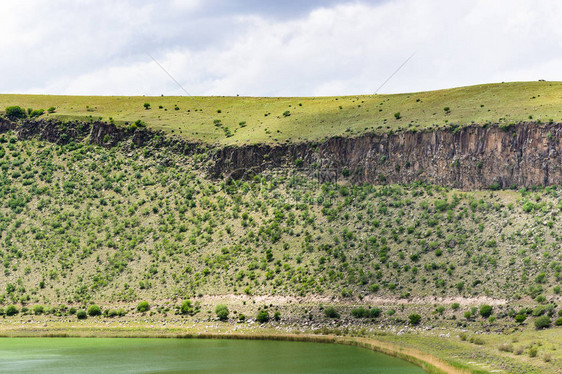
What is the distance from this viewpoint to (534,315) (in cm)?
7725

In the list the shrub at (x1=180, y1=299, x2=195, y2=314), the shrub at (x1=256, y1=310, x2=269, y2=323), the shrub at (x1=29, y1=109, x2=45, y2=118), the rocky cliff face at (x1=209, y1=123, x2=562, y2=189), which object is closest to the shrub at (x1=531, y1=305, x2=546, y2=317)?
the rocky cliff face at (x1=209, y1=123, x2=562, y2=189)

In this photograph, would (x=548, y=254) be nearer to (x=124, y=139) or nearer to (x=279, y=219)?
(x=279, y=219)

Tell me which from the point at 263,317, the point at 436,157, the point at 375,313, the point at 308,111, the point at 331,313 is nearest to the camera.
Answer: the point at 375,313

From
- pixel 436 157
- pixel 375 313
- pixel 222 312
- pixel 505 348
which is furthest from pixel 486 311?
pixel 436 157

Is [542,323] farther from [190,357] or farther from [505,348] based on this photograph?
[190,357]

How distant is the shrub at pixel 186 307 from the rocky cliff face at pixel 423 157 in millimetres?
34462

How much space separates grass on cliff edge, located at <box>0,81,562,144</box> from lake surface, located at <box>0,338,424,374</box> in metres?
54.9

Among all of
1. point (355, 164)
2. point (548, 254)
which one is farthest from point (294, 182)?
point (548, 254)

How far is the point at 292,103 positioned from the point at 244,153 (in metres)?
27.0

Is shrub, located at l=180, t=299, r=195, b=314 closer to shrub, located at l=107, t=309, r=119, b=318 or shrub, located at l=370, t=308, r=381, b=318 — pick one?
shrub, located at l=107, t=309, r=119, b=318

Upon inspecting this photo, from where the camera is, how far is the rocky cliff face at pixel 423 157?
10369cm

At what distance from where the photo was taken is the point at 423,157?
372ft

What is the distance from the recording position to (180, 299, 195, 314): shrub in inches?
3748

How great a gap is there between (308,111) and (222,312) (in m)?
58.5
